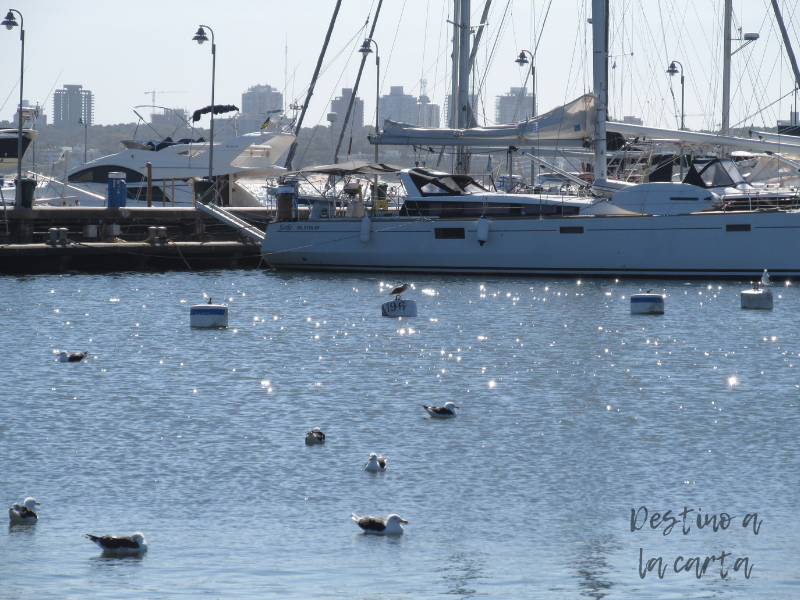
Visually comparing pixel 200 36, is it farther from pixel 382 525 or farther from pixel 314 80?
pixel 382 525

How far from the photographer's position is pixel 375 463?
11.2 metres

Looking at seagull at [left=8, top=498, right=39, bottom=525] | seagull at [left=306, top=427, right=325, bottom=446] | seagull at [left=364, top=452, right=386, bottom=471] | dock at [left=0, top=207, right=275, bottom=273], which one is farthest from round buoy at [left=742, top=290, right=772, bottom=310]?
seagull at [left=8, top=498, right=39, bottom=525]

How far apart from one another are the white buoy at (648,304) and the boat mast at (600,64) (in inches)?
319

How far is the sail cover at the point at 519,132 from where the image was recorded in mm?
31031

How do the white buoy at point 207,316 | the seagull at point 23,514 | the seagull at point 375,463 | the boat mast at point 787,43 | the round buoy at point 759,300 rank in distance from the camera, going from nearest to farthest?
the seagull at point 23,514
the seagull at point 375,463
the white buoy at point 207,316
the round buoy at point 759,300
the boat mast at point 787,43

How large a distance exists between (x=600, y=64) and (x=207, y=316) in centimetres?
1467

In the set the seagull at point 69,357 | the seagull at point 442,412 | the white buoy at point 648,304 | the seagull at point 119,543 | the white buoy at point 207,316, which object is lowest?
the seagull at point 119,543

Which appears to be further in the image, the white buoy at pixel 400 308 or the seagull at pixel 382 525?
the white buoy at pixel 400 308

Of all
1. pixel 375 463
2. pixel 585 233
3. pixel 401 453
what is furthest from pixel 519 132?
pixel 375 463

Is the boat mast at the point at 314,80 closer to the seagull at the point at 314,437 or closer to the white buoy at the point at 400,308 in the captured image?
the white buoy at the point at 400,308

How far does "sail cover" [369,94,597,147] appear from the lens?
102ft

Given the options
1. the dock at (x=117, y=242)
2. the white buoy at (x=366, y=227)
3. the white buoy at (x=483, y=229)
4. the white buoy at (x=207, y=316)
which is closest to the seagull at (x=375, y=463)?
the white buoy at (x=207, y=316)

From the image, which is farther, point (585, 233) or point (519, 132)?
point (519, 132)

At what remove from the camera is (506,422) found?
13805mm
